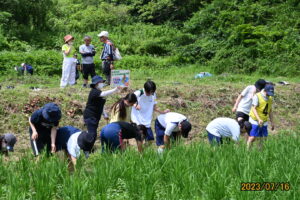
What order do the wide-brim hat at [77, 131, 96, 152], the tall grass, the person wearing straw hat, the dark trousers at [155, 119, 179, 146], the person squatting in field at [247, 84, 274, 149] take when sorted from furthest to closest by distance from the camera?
the person wearing straw hat < the person squatting in field at [247, 84, 274, 149] < the dark trousers at [155, 119, 179, 146] < the wide-brim hat at [77, 131, 96, 152] < the tall grass

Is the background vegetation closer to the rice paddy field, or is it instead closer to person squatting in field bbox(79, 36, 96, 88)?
person squatting in field bbox(79, 36, 96, 88)

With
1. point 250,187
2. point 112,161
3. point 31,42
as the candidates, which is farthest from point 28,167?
point 31,42

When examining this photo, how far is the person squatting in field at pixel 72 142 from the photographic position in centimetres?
497

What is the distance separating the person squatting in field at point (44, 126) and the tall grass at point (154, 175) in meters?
0.47

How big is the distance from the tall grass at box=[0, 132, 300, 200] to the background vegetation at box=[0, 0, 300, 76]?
334 inches

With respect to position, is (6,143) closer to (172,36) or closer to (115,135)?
(115,135)

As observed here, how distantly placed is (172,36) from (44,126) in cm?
1475

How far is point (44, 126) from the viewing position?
205 inches

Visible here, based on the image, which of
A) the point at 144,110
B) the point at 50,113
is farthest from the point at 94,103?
the point at 50,113

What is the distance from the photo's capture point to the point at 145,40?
1864cm

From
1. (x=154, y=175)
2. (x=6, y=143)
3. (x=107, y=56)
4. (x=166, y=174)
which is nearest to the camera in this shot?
(x=154, y=175)

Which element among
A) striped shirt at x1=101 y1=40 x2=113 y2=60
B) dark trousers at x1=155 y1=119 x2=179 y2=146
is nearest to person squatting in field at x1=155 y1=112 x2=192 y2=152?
dark trousers at x1=155 y1=119 x2=179 y2=146

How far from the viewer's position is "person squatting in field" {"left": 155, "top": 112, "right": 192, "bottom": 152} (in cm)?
582

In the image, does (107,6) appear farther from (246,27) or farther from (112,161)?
(112,161)
